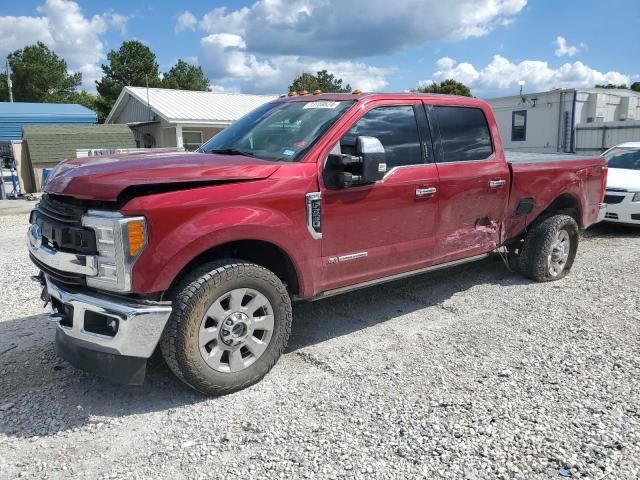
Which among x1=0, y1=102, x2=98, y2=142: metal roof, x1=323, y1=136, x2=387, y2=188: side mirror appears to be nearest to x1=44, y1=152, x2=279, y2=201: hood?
x1=323, y1=136, x2=387, y2=188: side mirror

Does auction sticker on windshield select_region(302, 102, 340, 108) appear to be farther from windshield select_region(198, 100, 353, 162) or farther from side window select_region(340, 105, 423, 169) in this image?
side window select_region(340, 105, 423, 169)

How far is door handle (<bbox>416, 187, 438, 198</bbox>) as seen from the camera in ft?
14.3

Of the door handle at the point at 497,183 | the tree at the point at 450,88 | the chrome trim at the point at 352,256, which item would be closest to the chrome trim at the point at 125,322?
the chrome trim at the point at 352,256

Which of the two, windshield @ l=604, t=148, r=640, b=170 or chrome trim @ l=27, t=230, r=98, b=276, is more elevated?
windshield @ l=604, t=148, r=640, b=170

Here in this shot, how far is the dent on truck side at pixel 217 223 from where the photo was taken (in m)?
3.05

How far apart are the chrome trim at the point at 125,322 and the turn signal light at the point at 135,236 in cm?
33

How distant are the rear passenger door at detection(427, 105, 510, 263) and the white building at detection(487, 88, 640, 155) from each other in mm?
16513

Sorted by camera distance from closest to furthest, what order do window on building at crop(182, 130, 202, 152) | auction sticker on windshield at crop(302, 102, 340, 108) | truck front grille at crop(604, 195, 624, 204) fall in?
auction sticker on windshield at crop(302, 102, 340, 108) → truck front grille at crop(604, 195, 624, 204) → window on building at crop(182, 130, 202, 152)

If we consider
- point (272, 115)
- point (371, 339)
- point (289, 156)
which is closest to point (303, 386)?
point (371, 339)

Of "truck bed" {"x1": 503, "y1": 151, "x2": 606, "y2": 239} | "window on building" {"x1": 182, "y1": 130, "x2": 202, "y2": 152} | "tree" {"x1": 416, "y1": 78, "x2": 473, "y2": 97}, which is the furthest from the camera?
"tree" {"x1": 416, "y1": 78, "x2": 473, "y2": 97}

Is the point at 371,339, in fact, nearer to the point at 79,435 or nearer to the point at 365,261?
the point at 365,261

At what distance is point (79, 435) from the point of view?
3.09 metres

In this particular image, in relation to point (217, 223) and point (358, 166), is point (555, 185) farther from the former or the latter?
point (217, 223)

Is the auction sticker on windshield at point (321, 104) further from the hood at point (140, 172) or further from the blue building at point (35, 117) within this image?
the blue building at point (35, 117)
